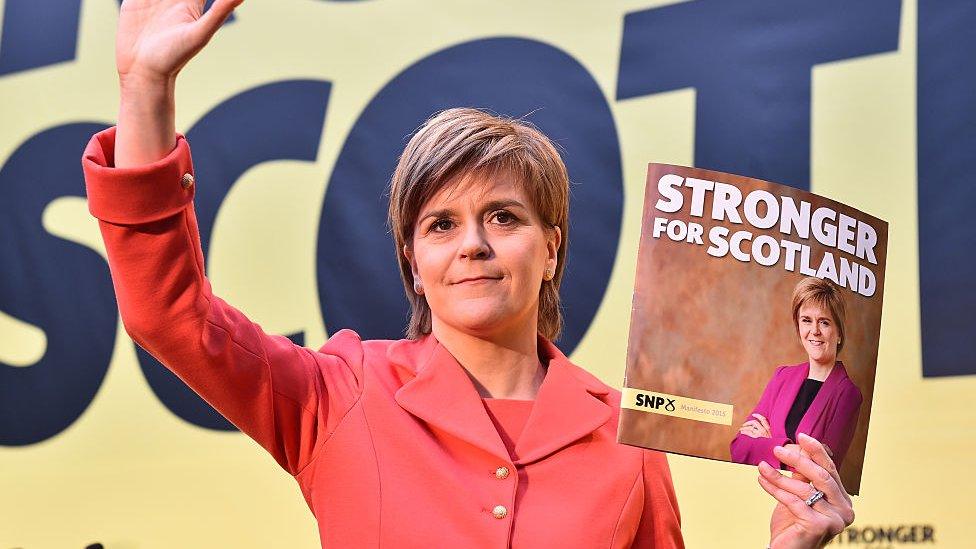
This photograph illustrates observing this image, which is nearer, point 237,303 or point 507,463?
point 507,463

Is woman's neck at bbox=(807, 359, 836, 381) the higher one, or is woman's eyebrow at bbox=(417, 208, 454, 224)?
woman's eyebrow at bbox=(417, 208, 454, 224)

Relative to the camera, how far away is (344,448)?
1323mm

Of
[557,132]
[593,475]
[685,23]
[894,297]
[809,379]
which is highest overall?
[685,23]

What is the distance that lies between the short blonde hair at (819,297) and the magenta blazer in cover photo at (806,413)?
0.05 m

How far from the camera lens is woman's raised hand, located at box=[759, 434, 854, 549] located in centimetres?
133

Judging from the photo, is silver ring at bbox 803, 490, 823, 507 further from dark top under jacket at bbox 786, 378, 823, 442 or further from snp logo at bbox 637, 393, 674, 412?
snp logo at bbox 637, 393, 674, 412

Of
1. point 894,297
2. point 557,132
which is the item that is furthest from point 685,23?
point 894,297

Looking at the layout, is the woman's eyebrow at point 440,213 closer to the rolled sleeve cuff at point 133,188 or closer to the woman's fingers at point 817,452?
the rolled sleeve cuff at point 133,188

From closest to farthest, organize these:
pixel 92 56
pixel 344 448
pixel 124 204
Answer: pixel 124 204 → pixel 344 448 → pixel 92 56

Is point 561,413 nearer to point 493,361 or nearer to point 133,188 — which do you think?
point 493,361

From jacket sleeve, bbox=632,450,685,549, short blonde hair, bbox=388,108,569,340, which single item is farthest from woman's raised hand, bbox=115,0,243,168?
jacket sleeve, bbox=632,450,685,549

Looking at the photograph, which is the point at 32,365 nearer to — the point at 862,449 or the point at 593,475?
the point at 593,475

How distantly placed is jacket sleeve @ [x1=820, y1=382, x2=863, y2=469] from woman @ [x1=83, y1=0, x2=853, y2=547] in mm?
29

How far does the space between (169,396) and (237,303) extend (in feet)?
0.83
